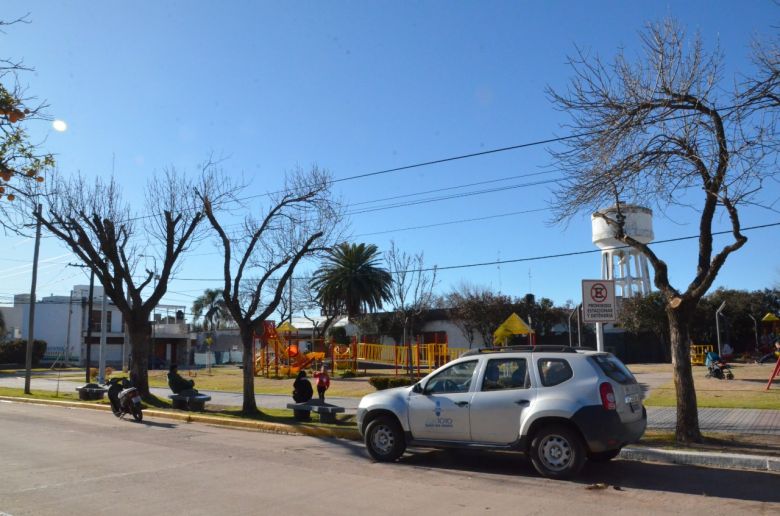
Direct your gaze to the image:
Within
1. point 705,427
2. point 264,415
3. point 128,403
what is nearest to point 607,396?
point 705,427

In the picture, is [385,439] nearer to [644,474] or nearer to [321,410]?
[644,474]

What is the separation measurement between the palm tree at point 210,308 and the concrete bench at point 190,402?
73721 millimetres

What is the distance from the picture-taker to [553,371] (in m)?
8.92

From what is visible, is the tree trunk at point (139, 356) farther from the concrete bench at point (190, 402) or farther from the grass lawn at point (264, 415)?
the concrete bench at point (190, 402)

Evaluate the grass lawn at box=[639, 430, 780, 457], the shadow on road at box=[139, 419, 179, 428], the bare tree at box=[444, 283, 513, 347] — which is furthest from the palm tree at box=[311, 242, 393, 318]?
the grass lawn at box=[639, 430, 780, 457]

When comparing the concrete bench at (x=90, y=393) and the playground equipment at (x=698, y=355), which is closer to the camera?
the concrete bench at (x=90, y=393)

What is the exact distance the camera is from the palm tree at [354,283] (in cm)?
4722

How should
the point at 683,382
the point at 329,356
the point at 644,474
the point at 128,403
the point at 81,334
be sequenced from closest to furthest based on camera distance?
the point at 644,474, the point at 683,382, the point at 128,403, the point at 329,356, the point at 81,334

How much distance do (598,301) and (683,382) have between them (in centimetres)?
297

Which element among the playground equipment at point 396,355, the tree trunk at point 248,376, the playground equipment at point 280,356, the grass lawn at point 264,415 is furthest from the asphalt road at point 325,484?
the playground equipment at point 280,356

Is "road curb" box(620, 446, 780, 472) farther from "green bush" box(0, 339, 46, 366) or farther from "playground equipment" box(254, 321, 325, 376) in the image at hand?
"green bush" box(0, 339, 46, 366)

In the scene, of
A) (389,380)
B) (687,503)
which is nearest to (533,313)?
Answer: (389,380)

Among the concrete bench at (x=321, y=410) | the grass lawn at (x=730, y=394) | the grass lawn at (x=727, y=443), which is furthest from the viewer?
the grass lawn at (x=730, y=394)

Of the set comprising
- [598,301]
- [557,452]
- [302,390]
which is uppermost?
[598,301]
